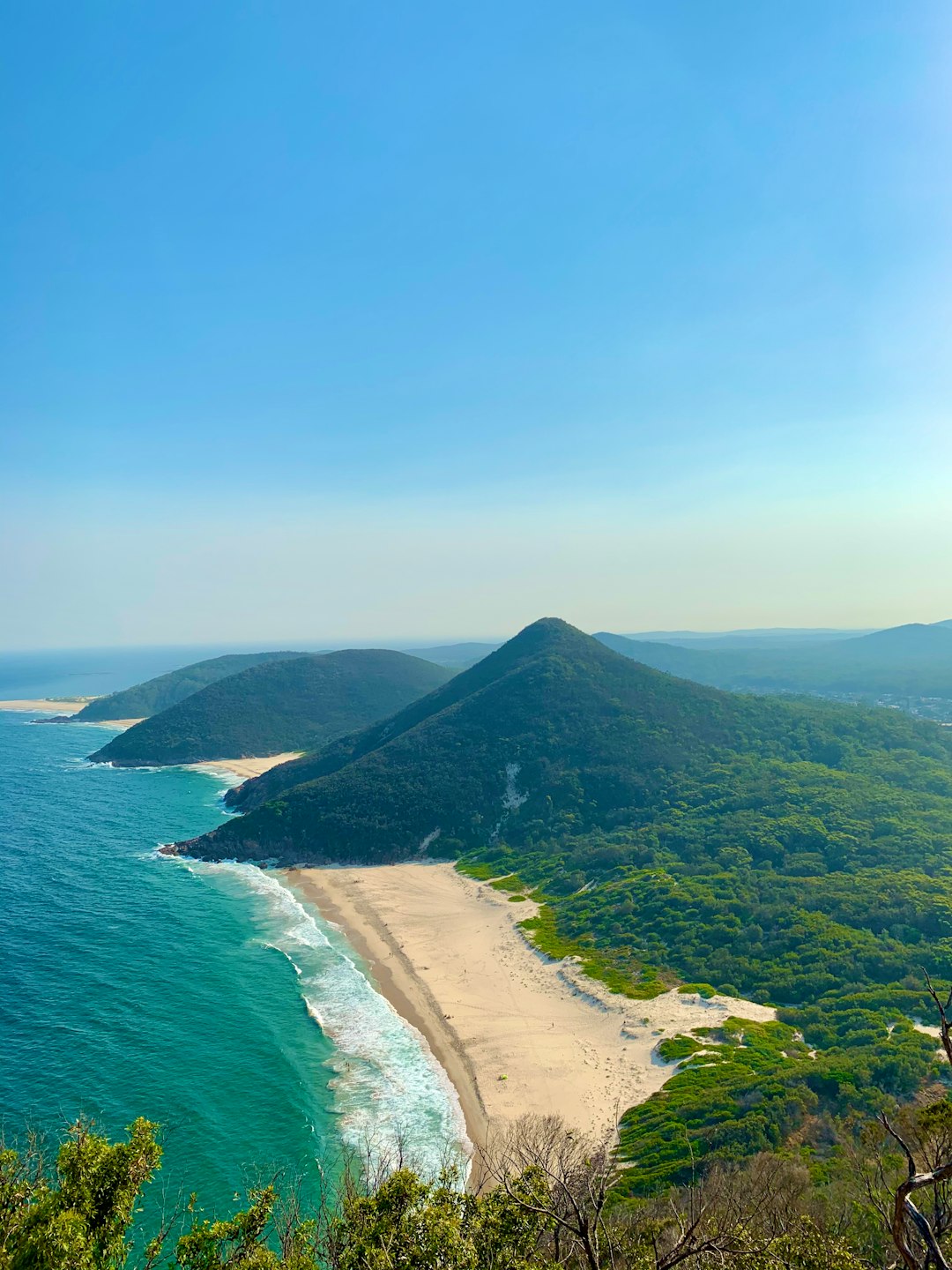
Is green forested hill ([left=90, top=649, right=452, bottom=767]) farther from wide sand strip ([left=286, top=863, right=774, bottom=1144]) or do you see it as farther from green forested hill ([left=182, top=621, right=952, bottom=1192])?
wide sand strip ([left=286, top=863, right=774, bottom=1144])

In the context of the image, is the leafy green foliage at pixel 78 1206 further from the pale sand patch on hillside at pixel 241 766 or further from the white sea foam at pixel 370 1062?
the pale sand patch on hillside at pixel 241 766

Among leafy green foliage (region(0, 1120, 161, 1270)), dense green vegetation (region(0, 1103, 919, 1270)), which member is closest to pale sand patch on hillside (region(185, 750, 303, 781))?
leafy green foliage (region(0, 1120, 161, 1270))

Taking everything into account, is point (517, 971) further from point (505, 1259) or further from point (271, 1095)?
point (505, 1259)

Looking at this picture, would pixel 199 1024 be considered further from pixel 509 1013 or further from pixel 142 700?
pixel 142 700

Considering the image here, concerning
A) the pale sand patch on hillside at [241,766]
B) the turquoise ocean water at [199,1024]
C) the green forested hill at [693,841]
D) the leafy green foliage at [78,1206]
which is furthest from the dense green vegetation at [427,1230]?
the pale sand patch on hillside at [241,766]

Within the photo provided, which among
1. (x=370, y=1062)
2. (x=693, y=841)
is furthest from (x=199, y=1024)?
(x=693, y=841)

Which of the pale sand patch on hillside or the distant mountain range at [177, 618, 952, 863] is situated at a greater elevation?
the distant mountain range at [177, 618, 952, 863]

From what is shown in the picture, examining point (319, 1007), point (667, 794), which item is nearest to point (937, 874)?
point (667, 794)
